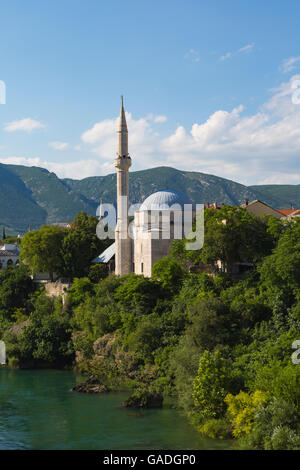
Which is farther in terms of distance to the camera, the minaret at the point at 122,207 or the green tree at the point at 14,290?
the green tree at the point at 14,290

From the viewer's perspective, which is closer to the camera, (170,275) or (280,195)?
(170,275)

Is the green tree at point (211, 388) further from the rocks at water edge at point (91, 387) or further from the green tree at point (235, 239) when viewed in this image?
the green tree at point (235, 239)

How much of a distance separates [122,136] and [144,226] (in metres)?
6.92

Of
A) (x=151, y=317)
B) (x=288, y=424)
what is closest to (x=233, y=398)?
(x=288, y=424)

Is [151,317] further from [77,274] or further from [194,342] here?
[77,274]

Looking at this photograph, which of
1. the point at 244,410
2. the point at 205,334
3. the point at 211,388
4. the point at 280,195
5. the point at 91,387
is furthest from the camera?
the point at 280,195

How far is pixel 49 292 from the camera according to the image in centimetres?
4772

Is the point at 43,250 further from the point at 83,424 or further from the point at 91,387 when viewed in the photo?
the point at 83,424

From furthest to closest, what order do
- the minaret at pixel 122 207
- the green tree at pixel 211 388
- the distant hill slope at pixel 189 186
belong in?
the distant hill slope at pixel 189 186, the minaret at pixel 122 207, the green tree at pixel 211 388

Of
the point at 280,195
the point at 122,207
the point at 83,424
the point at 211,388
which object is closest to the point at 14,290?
the point at 122,207

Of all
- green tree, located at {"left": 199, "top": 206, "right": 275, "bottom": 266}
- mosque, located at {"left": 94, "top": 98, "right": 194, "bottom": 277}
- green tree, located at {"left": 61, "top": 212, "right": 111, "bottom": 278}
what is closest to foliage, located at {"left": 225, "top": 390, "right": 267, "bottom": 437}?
green tree, located at {"left": 199, "top": 206, "right": 275, "bottom": 266}

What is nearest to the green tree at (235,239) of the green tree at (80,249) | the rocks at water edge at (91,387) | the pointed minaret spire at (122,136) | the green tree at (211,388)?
the rocks at water edge at (91,387)

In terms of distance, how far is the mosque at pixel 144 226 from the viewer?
4156 centimetres

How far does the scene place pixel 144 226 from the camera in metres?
43.6
